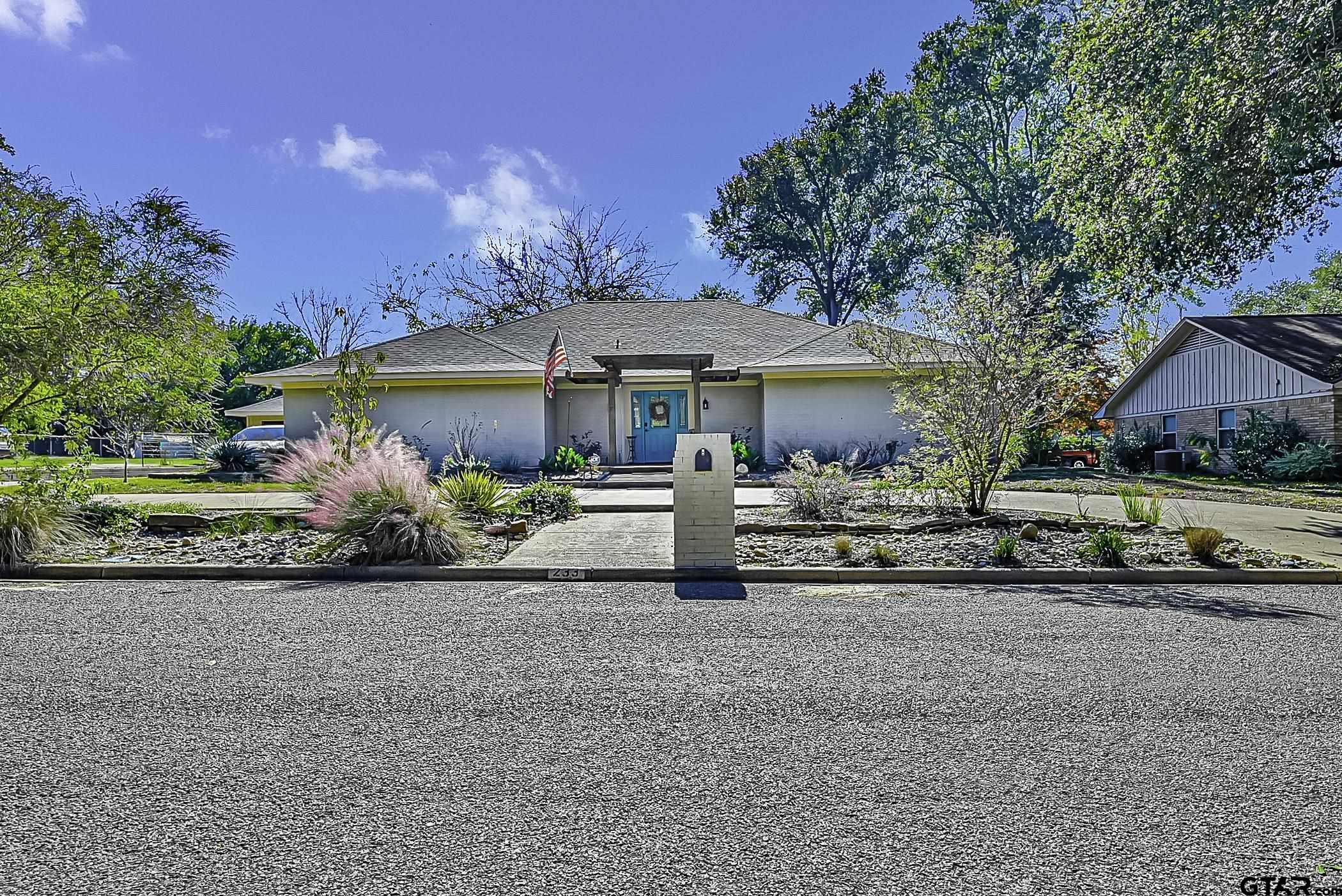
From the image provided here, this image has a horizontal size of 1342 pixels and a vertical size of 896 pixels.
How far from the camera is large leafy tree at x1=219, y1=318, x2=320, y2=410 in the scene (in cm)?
5206

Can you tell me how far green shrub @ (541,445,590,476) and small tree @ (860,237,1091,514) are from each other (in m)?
9.98

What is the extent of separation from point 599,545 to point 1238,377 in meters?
19.9

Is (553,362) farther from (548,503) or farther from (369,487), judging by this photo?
(369,487)

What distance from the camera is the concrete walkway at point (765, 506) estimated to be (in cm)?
A: 885

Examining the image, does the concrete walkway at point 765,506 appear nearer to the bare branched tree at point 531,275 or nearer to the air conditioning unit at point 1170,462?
the air conditioning unit at point 1170,462

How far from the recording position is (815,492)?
10773 mm

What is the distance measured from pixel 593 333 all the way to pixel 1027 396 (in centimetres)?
1638

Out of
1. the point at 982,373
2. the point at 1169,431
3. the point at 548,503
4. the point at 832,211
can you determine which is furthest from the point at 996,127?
the point at 548,503

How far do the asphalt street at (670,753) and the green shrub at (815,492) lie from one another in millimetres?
4792

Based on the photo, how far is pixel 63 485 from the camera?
9297 millimetres

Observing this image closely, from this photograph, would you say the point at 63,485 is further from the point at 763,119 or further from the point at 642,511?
the point at 763,119

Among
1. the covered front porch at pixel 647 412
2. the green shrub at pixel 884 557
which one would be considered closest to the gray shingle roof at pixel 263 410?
the covered front porch at pixel 647 412

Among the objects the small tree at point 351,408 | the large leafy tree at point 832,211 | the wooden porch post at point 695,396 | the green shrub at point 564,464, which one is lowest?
the green shrub at point 564,464

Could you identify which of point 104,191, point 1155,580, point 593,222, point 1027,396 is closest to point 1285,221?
point 1027,396
